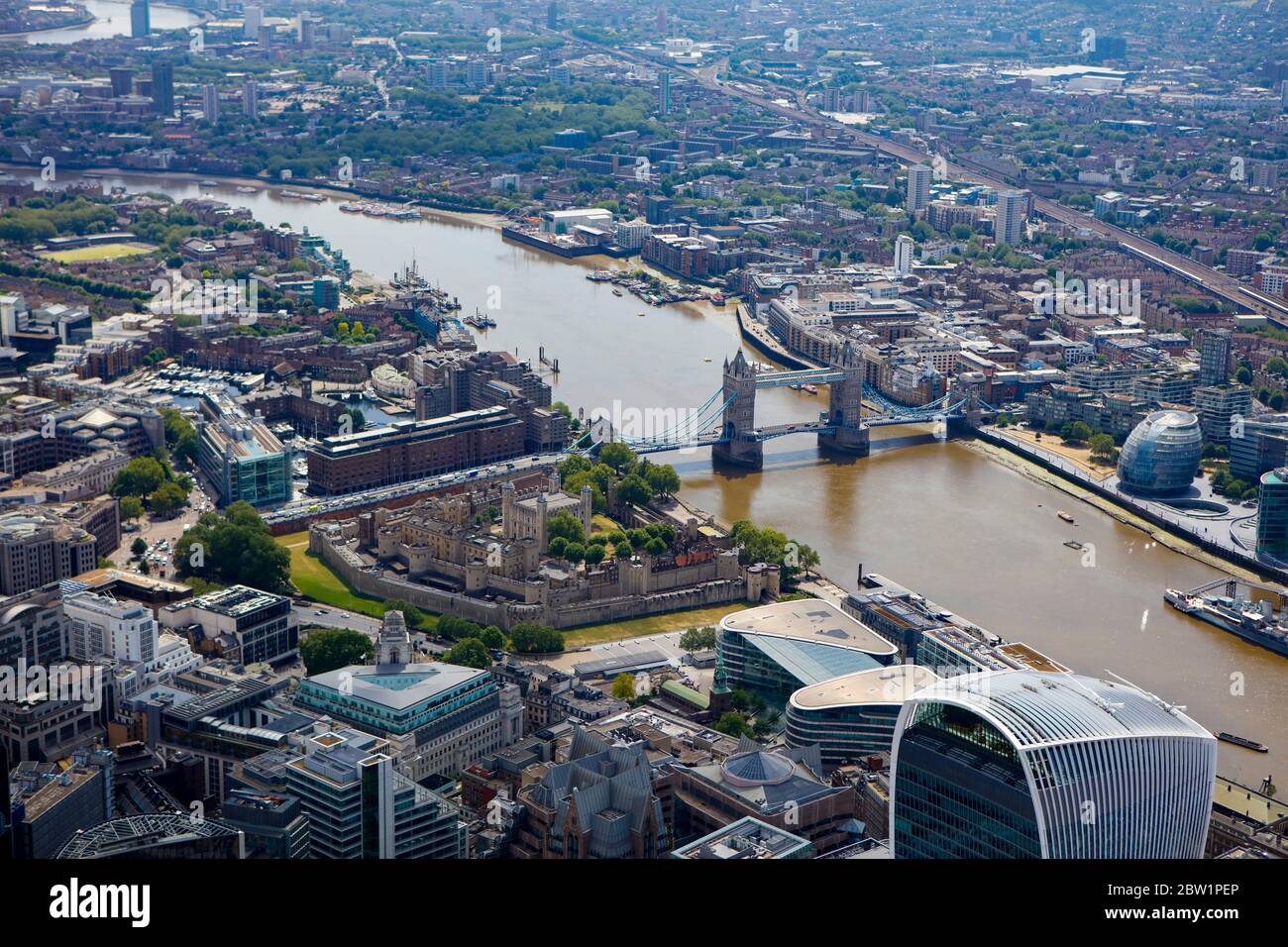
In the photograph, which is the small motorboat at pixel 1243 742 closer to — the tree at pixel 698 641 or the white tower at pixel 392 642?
the tree at pixel 698 641

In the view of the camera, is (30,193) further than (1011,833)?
Yes

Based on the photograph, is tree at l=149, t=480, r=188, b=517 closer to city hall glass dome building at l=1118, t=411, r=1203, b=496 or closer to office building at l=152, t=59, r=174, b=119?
city hall glass dome building at l=1118, t=411, r=1203, b=496

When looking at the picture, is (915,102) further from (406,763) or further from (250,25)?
(406,763)

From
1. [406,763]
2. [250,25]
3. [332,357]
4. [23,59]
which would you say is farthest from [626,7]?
[406,763]

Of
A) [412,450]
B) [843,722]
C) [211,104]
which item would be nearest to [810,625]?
[843,722]

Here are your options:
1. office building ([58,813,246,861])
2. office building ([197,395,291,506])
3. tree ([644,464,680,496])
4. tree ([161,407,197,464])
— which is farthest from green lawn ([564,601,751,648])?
tree ([161,407,197,464])

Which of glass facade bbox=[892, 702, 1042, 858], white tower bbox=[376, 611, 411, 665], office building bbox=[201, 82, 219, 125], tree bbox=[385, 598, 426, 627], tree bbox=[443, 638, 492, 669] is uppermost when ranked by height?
office building bbox=[201, 82, 219, 125]

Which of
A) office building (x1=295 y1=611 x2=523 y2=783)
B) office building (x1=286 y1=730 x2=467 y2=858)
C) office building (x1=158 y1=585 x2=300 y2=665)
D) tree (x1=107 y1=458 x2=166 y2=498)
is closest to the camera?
office building (x1=286 y1=730 x2=467 y2=858)
